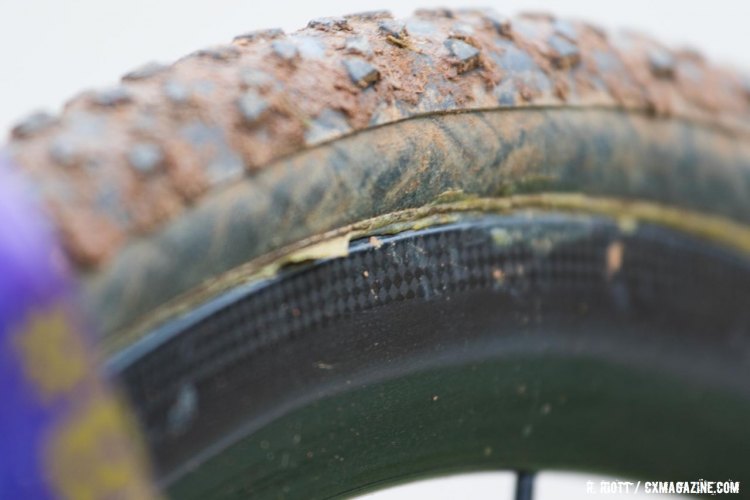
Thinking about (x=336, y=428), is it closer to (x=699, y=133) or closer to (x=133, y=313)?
(x=133, y=313)

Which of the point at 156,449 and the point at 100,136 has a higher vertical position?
the point at 100,136

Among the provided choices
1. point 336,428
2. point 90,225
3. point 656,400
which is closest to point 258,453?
point 336,428

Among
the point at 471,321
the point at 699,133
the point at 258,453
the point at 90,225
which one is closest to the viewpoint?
the point at 90,225

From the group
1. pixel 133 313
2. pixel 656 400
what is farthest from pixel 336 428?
pixel 656 400

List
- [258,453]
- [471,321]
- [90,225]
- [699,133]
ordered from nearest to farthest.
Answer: [90,225] < [258,453] < [471,321] < [699,133]

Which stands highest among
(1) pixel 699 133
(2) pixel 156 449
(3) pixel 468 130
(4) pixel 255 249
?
(1) pixel 699 133

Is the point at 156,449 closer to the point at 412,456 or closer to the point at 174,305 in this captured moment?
the point at 174,305

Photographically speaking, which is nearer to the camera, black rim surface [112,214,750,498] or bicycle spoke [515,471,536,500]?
black rim surface [112,214,750,498]

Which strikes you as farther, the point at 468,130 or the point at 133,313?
the point at 468,130

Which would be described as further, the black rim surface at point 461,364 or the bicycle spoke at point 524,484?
the bicycle spoke at point 524,484

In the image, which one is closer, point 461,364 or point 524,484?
point 461,364
